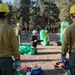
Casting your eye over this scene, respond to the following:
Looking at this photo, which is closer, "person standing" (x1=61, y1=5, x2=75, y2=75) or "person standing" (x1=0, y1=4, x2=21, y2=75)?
"person standing" (x1=0, y1=4, x2=21, y2=75)

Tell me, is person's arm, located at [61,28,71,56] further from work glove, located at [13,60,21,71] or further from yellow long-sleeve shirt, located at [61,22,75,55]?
work glove, located at [13,60,21,71]

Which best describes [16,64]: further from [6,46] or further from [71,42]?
[71,42]

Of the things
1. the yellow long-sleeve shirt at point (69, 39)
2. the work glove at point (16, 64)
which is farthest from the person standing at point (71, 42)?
the work glove at point (16, 64)

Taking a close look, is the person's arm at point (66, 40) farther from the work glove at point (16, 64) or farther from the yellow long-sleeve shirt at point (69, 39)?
the work glove at point (16, 64)

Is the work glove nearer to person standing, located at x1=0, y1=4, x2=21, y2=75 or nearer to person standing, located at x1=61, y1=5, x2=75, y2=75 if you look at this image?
person standing, located at x1=0, y1=4, x2=21, y2=75

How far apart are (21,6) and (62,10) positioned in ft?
58.9

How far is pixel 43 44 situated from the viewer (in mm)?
20562

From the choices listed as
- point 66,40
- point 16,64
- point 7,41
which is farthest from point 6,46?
point 66,40

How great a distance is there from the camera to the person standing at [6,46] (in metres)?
4.07

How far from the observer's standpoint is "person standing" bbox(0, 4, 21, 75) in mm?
4072

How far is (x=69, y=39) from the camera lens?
4.42 meters

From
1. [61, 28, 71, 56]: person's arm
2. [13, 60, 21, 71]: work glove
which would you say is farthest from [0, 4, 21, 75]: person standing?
[61, 28, 71, 56]: person's arm

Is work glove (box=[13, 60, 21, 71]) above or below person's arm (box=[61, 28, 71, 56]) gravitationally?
below

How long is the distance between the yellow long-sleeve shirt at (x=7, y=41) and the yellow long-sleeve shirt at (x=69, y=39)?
0.83 meters
